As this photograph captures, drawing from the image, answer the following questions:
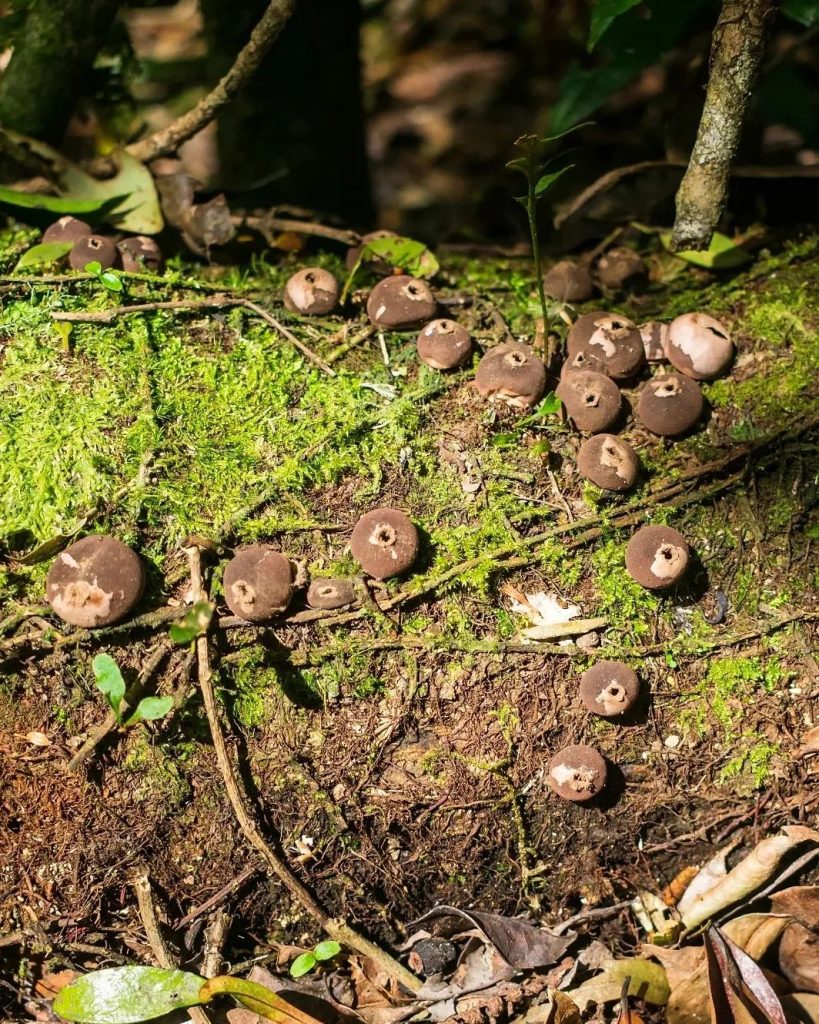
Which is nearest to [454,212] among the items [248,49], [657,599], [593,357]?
[248,49]

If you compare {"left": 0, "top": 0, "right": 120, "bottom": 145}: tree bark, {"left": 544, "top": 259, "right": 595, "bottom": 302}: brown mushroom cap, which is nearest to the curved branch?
{"left": 0, "top": 0, "right": 120, "bottom": 145}: tree bark

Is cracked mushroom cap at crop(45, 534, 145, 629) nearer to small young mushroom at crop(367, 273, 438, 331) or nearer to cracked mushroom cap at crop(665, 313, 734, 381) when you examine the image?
small young mushroom at crop(367, 273, 438, 331)

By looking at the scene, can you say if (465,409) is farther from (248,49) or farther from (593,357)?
(248,49)

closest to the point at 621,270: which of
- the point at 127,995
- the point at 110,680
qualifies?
the point at 110,680

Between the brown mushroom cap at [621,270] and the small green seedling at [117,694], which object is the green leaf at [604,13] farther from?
the small green seedling at [117,694]

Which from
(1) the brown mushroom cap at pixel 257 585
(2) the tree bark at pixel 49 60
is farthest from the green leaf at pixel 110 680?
(2) the tree bark at pixel 49 60
